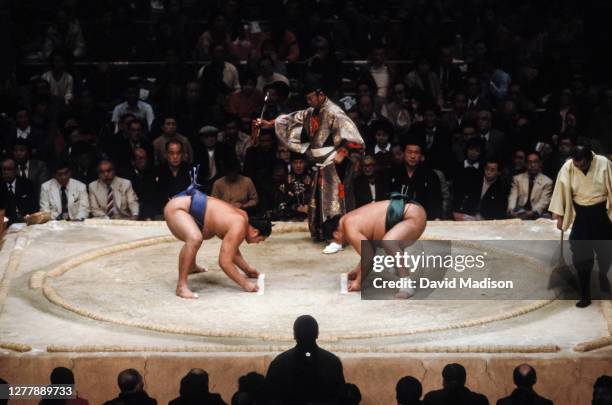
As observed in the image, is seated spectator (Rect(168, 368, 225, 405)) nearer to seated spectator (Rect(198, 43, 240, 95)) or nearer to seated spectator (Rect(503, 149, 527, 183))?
seated spectator (Rect(503, 149, 527, 183))

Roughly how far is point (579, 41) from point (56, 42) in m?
3.80

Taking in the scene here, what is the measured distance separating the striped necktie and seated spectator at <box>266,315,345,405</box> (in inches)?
136

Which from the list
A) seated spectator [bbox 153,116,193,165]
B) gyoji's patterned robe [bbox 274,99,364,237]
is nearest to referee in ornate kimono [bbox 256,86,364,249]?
gyoji's patterned robe [bbox 274,99,364,237]

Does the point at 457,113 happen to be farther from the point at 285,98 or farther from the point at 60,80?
the point at 60,80

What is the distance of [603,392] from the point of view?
363 centimetres

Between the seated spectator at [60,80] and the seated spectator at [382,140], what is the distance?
2.15 meters

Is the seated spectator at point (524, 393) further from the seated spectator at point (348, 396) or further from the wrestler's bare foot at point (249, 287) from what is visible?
the wrestler's bare foot at point (249, 287)

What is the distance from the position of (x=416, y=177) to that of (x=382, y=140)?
0.46 metres

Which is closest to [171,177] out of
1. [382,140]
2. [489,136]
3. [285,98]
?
[285,98]

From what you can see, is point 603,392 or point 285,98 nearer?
point 603,392

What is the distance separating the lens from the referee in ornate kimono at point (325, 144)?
6316 millimetres

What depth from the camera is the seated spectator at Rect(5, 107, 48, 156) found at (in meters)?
7.47

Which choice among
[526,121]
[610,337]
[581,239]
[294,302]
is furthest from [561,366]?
[526,121]

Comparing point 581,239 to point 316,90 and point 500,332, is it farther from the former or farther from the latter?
point 316,90
